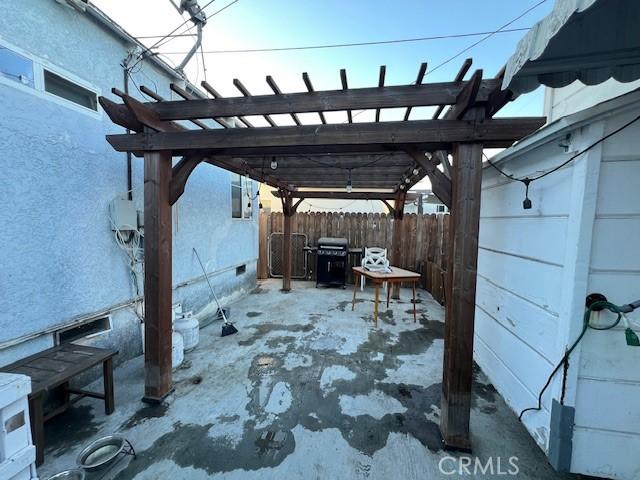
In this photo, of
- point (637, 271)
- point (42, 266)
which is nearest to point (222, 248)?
point (42, 266)

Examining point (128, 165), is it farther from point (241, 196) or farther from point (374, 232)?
point (374, 232)

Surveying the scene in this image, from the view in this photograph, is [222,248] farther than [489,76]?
Yes

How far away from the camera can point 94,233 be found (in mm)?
2869

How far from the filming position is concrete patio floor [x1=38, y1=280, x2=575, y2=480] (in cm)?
195

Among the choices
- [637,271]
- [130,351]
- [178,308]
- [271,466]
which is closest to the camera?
[637,271]

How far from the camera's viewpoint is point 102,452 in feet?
6.47

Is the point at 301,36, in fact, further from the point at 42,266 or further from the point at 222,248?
the point at 42,266

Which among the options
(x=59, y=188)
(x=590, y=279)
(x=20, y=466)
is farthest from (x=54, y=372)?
(x=590, y=279)

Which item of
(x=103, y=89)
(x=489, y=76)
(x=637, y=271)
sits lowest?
(x=637, y=271)

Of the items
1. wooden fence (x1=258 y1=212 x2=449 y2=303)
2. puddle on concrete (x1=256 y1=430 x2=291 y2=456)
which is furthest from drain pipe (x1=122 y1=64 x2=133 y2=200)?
wooden fence (x1=258 y1=212 x2=449 y2=303)

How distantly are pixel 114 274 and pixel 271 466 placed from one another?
2715 mm

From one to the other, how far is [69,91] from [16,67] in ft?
1.53

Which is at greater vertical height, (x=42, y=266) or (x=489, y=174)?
(x=489, y=174)

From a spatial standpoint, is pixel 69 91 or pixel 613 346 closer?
pixel 613 346
